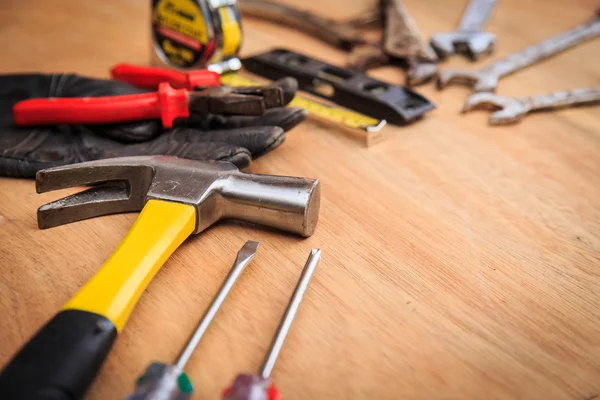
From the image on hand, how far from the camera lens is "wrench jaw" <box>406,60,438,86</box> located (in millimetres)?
1352

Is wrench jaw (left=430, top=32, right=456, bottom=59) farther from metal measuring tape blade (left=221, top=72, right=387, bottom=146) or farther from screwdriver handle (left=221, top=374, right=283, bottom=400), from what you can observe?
screwdriver handle (left=221, top=374, right=283, bottom=400)

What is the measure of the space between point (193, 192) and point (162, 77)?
420 mm

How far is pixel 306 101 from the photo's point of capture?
1.22m

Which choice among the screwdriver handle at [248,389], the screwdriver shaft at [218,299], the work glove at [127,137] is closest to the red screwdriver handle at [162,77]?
the work glove at [127,137]

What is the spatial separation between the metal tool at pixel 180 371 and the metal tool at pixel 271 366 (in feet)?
0.18

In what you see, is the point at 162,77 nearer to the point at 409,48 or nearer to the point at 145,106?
the point at 145,106

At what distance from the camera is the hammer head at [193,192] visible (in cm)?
83

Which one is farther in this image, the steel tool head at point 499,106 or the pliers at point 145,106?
the steel tool head at point 499,106

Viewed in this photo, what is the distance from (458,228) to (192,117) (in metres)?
0.54

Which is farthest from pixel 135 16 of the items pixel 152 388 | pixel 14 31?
pixel 152 388

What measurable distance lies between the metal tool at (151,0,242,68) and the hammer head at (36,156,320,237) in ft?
1.51

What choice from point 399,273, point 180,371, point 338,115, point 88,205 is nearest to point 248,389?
point 180,371

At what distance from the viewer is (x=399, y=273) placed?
2.74 ft

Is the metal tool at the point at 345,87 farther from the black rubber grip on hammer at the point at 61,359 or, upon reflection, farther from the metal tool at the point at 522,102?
the black rubber grip on hammer at the point at 61,359
